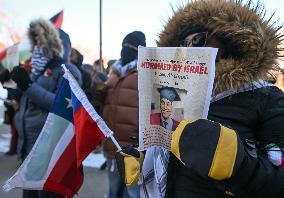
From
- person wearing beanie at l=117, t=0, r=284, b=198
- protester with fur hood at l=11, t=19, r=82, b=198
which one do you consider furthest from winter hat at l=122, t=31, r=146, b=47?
person wearing beanie at l=117, t=0, r=284, b=198

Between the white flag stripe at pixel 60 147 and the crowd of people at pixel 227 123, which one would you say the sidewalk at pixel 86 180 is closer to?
the white flag stripe at pixel 60 147

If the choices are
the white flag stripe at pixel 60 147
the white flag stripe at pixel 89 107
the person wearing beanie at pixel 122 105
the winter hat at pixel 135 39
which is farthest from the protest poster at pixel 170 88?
the winter hat at pixel 135 39

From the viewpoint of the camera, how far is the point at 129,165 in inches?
70.2

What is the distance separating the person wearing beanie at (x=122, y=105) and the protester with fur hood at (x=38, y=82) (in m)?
0.31

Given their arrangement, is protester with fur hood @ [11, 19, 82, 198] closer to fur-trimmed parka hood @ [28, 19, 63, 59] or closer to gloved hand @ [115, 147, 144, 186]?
fur-trimmed parka hood @ [28, 19, 63, 59]

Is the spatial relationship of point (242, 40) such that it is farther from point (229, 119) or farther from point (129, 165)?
point (129, 165)

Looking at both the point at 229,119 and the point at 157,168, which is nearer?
the point at 229,119

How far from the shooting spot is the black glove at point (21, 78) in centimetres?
322

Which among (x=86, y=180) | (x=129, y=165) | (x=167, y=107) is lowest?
(x=86, y=180)

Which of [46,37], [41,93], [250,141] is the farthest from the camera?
[46,37]

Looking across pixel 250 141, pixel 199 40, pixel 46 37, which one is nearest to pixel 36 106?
pixel 46 37

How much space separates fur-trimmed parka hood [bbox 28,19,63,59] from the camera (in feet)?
11.0

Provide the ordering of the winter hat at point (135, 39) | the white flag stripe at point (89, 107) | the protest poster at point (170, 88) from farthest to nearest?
the winter hat at point (135, 39) < the white flag stripe at point (89, 107) < the protest poster at point (170, 88)

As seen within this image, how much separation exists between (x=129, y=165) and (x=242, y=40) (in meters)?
0.67
